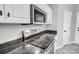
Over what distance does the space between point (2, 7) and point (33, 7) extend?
1.56 feet

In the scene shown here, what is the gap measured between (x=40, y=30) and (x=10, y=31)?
50 centimetres

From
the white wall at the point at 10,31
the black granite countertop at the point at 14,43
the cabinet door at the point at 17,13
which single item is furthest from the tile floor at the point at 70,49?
the cabinet door at the point at 17,13

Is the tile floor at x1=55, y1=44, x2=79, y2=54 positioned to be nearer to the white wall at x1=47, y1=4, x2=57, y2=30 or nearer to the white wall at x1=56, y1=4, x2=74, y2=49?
the white wall at x1=56, y1=4, x2=74, y2=49

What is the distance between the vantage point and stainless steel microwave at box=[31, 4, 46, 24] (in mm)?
1185

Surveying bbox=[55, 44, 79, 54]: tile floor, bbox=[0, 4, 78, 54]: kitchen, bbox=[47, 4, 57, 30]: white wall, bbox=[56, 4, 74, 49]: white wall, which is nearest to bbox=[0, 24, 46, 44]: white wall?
bbox=[0, 4, 78, 54]: kitchen

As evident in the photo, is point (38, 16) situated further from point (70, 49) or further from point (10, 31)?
point (70, 49)

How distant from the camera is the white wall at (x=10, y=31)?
1173mm

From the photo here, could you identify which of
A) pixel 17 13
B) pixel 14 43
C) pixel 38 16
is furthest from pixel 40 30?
pixel 17 13

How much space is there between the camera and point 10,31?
1.30 metres

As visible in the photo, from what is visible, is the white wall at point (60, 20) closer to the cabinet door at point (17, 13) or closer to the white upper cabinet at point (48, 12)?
the white upper cabinet at point (48, 12)
